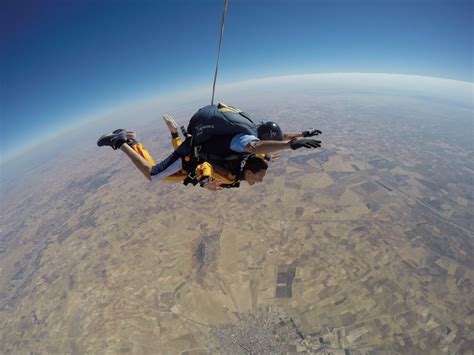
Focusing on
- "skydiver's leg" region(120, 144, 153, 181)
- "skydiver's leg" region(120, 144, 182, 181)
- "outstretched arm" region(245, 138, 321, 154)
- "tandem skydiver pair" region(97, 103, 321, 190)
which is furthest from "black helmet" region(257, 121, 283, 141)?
"skydiver's leg" region(120, 144, 153, 181)

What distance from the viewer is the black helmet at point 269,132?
8.11ft

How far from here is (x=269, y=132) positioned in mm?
2492

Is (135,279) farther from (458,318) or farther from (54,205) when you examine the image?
(54,205)

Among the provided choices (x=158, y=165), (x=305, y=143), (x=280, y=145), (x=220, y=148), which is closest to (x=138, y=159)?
(x=158, y=165)

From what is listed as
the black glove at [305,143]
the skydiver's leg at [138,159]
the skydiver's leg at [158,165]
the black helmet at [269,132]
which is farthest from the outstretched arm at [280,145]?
the skydiver's leg at [138,159]

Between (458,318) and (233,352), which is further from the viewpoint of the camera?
(458,318)

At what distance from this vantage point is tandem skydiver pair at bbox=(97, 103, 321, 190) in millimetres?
2256

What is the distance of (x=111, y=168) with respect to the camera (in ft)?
282

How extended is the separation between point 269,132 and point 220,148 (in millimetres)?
570

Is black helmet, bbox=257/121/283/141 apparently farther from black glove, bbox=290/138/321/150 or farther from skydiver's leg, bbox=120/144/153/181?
skydiver's leg, bbox=120/144/153/181

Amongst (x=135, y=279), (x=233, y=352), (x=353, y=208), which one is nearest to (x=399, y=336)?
(x=233, y=352)

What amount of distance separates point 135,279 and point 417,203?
4650 centimetres

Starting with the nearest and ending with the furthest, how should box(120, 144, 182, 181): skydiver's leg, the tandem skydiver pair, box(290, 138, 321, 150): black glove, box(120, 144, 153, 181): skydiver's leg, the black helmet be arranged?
box(290, 138, 321, 150): black glove < the tandem skydiver pair < the black helmet < box(120, 144, 182, 181): skydiver's leg < box(120, 144, 153, 181): skydiver's leg

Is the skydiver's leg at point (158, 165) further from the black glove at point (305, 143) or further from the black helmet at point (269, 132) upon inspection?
the black glove at point (305, 143)
